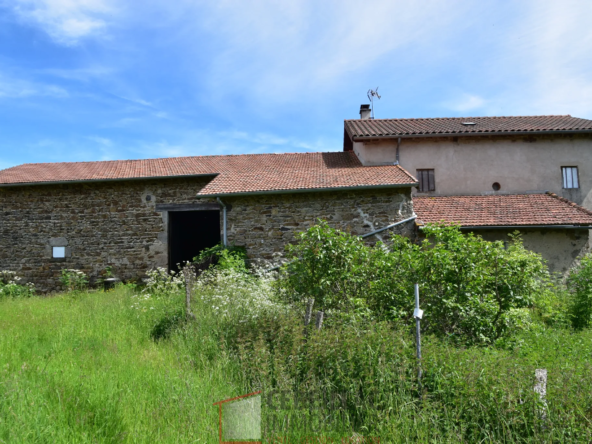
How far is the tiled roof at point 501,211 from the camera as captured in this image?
11133 millimetres

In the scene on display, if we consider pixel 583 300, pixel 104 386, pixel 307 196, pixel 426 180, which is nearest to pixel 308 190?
pixel 307 196

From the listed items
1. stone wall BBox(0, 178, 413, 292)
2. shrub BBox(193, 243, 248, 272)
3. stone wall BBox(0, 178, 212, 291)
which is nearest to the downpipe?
shrub BBox(193, 243, 248, 272)

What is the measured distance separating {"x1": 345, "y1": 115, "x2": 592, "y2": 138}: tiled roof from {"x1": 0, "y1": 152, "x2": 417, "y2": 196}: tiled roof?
1.27m

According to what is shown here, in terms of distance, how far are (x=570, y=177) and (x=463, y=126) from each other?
13.2ft

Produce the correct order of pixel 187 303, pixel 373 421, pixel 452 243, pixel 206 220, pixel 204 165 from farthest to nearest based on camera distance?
pixel 206 220 < pixel 204 165 < pixel 187 303 < pixel 452 243 < pixel 373 421

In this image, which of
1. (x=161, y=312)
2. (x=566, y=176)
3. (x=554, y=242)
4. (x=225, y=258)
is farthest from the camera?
(x=566, y=176)

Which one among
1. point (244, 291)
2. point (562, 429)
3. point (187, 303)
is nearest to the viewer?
point (562, 429)

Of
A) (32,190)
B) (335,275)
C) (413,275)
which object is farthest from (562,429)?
(32,190)

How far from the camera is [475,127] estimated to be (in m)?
15.3

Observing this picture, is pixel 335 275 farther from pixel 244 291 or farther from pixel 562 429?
pixel 562 429

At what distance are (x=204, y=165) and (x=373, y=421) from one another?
11844 mm

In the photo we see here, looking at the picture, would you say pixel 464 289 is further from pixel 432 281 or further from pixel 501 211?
pixel 501 211

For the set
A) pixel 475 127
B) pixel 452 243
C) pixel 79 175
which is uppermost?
pixel 475 127

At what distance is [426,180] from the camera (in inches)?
588
